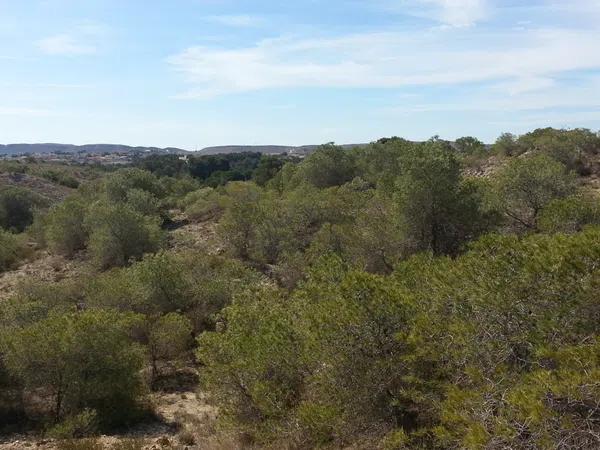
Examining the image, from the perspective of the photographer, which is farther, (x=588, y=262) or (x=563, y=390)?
(x=588, y=262)

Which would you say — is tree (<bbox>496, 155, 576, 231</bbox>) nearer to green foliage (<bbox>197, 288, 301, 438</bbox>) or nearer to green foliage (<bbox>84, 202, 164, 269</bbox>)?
green foliage (<bbox>197, 288, 301, 438</bbox>)

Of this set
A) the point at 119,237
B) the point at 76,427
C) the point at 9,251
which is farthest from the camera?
the point at 9,251

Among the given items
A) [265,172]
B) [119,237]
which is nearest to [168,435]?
[119,237]

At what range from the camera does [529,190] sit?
26062mm

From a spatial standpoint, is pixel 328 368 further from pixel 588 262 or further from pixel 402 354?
pixel 588 262

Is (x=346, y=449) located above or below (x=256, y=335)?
below

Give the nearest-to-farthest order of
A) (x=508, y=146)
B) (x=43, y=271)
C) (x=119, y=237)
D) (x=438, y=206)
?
(x=438, y=206)
(x=119, y=237)
(x=43, y=271)
(x=508, y=146)

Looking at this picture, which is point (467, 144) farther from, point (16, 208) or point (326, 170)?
point (16, 208)

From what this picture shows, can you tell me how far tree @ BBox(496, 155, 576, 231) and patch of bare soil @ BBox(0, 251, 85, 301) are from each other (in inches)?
1172

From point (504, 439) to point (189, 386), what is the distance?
1830 cm

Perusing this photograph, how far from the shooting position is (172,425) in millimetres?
18906

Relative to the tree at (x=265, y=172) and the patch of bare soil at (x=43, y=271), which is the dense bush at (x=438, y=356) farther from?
the tree at (x=265, y=172)

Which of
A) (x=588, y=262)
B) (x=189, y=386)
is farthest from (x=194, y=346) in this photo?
(x=588, y=262)

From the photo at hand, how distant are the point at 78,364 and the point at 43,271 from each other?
25.1 meters
